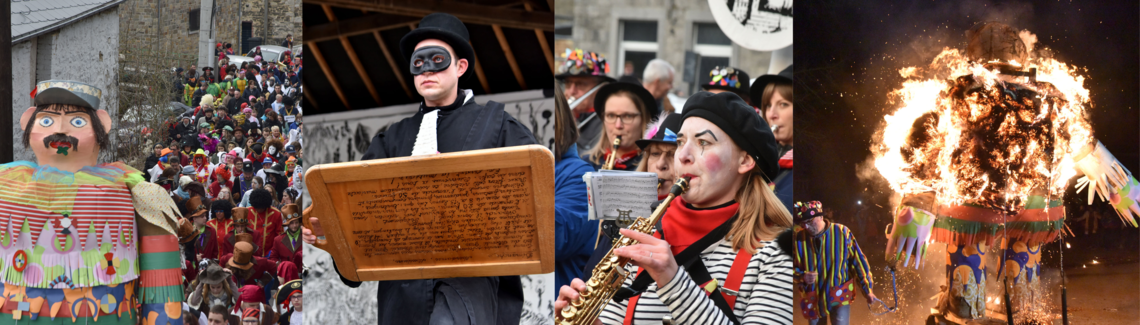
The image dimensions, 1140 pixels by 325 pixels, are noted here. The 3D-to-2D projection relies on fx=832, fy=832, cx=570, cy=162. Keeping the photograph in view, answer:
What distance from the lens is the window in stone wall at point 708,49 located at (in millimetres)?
4625

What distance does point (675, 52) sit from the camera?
4641 millimetres

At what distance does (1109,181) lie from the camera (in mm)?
4941

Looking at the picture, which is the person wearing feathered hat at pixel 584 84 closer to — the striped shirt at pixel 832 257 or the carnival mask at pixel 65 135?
the striped shirt at pixel 832 257

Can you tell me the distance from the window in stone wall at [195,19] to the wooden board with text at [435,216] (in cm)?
138

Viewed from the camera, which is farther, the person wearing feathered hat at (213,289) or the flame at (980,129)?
the flame at (980,129)

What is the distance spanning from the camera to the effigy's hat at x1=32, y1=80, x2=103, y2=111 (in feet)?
14.6

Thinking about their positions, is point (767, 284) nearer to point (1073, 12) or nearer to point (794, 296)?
point (794, 296)

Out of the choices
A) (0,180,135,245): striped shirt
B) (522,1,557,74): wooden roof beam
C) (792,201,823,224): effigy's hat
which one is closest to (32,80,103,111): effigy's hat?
(0,180,135,245): striped shirt

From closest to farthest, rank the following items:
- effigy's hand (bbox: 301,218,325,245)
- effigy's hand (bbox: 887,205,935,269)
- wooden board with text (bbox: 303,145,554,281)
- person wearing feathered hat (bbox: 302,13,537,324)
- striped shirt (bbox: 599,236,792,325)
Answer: wooden board with text (bbox: 303,145,554,281) → person wearing feathered hat (bbox: 302,13,537,324) → effigy's hand (bbox: 301,218,325,245) → striped shirt (bbox: 599,236,792,325) → effigy's hand (bbox: 887,205,935,269)

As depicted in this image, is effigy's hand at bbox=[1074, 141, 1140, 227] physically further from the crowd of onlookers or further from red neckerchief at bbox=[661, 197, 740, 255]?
the crowd of onlookers

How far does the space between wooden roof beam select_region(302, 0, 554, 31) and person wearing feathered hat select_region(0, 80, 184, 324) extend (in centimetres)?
124

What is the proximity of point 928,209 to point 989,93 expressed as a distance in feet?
2.47

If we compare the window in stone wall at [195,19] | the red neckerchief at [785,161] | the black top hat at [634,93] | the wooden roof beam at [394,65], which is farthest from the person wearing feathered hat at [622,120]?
the window in stone wall at [195,19]

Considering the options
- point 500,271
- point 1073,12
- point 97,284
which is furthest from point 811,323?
point 97,284
